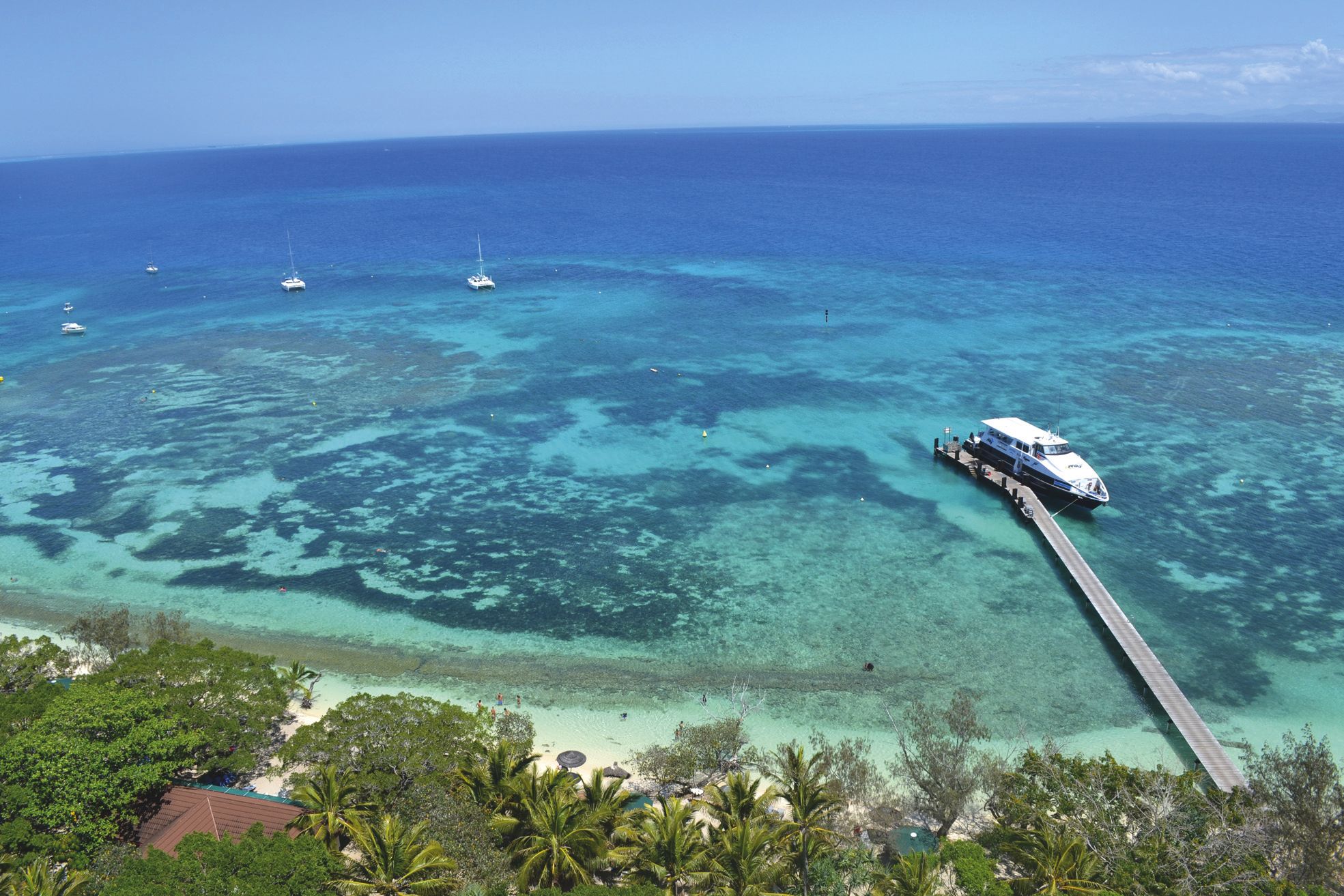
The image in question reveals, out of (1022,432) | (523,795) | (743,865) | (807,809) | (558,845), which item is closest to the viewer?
(743,865)

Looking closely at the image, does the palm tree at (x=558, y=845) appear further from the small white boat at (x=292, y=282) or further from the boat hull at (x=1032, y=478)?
the small white boat at (x=292, y=282)

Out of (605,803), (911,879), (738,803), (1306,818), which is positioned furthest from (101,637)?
(1306,818)

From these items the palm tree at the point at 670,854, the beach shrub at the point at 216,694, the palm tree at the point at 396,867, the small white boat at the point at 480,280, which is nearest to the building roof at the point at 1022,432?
the palm tree at the point at 670,854

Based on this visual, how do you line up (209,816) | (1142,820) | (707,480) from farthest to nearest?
(707,480) < (209,816) < (1142,820)

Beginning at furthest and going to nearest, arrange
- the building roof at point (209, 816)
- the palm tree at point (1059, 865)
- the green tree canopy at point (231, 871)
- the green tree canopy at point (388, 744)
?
the green tree canopy at point (388, 744) < the building roof at point (209, 816) < the palm tree at point (1059, 865) < the green tree canopy at point (231, 871)

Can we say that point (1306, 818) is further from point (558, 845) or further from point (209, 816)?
point (209, 816)

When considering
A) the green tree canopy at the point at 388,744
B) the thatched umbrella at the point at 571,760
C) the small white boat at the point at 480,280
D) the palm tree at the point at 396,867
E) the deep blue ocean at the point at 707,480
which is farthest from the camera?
the small white boat at the point at 480,280

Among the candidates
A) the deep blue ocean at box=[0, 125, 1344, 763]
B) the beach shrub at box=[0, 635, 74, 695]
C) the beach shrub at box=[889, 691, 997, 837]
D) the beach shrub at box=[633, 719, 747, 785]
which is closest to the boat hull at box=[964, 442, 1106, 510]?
the deep blue ocean at box=[0, 125, 1344, 763]

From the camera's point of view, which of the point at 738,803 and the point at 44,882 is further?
the point at 738,803
